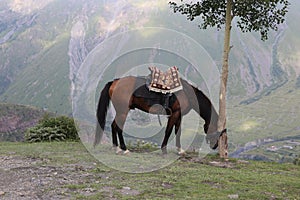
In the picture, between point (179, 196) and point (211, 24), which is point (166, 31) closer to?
point (211, 24)

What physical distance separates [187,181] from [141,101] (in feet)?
12.2

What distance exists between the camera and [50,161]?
1011 centimetres

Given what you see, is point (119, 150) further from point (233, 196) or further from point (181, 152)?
point (233, 196)

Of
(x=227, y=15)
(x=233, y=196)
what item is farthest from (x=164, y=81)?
(x=233, y=196)

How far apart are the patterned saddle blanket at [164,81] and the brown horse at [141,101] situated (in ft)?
0.73

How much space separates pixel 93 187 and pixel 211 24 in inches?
343

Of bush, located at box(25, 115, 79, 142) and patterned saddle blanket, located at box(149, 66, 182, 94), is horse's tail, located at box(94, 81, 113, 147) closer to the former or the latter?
patterned saddle blanket, located at box(149, 66, 182, 94)

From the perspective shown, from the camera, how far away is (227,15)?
42.6 feet

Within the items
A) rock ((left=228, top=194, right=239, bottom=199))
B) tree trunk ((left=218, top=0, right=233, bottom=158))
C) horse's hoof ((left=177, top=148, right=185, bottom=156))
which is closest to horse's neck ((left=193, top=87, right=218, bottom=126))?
tree trunk ((left=218, top=0, right=233, bottom=158))

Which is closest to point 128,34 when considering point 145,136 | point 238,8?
point 145,136

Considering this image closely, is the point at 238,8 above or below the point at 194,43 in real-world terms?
above

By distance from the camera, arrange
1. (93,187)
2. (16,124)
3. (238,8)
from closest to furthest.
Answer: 1. (93,187)
2. (238,8)
3. (16,124)

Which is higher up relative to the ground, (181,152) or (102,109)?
(102,109)

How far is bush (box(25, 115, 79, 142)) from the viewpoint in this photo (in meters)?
17.3
